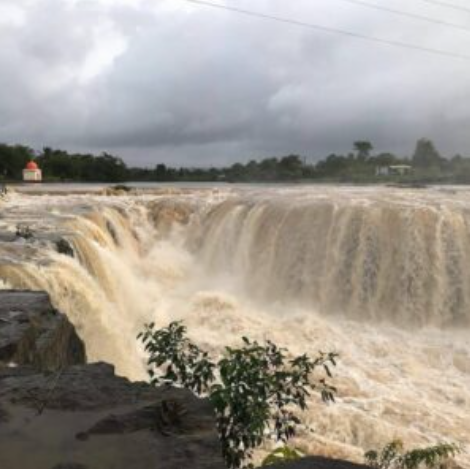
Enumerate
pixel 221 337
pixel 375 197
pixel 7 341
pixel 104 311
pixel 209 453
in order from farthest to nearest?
pixel 375 197 → pixel 221 337 → pixel 104 311 → pixel 7 341 → pixel 209 453

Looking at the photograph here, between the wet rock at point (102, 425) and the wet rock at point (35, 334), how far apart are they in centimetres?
93

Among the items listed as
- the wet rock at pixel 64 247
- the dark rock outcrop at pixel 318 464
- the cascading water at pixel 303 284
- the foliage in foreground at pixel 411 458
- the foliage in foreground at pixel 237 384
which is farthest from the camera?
the wet rock at pixel 64 247

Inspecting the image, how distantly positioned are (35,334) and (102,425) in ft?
7.69

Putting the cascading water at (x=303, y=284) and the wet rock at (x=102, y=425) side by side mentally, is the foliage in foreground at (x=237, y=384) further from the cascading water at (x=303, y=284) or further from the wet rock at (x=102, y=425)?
the cascading water at (x=303, y=284)

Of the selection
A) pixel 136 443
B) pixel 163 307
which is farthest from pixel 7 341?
pixel 163 307

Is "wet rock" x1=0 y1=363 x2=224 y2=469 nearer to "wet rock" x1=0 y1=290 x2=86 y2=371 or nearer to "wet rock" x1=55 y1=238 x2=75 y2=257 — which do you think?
"wet rock" x1=0 y1=290 x2=86 y2=371

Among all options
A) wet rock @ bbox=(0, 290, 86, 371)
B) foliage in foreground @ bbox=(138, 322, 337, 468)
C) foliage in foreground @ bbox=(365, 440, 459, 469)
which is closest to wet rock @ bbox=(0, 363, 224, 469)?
foliage in foreground @ bbox=(138, 322, 337, 468)

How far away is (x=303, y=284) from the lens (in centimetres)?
1527

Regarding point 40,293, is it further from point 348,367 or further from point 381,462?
point 348,367

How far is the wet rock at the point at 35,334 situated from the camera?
16.2 ft

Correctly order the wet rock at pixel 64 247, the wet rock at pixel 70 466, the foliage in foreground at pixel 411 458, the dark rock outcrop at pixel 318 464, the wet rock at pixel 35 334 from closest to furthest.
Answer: the dark rock outcrop at pixel 318 464 < the wet rock at pixel 70 466 < the wet rock at pixel 35 334 < the foliage in foreground at pixel 411 458 < the wet rock at pixel 64 247

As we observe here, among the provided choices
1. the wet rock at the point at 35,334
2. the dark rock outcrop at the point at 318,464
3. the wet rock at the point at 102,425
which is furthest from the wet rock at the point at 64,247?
the dark rock outcrop at the point at 318,464

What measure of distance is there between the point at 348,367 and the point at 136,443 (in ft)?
25.3

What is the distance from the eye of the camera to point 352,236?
15266 mm
